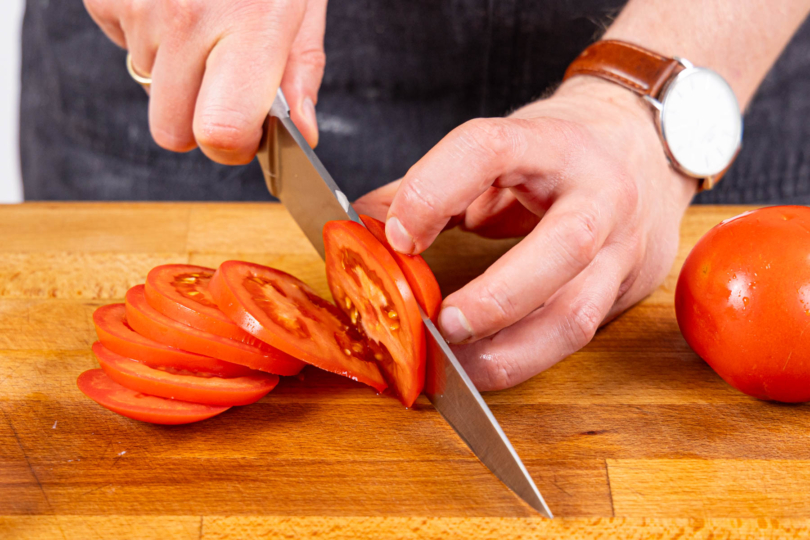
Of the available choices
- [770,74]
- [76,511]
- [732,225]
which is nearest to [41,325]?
[76,511]

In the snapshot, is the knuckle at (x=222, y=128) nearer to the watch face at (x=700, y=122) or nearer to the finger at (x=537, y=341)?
the finger at (x=537, y=341)

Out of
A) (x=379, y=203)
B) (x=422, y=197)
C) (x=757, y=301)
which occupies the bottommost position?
(x=379, y=203)

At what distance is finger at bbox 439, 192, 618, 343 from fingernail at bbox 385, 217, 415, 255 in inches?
4.5

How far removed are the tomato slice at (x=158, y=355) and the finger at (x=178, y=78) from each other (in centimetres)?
50

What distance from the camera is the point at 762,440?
1.27 m

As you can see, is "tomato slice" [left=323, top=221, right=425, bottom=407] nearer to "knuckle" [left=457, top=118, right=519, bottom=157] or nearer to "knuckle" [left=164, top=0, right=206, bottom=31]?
"knuckle" [left=457, top=118, right=519, bottom=157]

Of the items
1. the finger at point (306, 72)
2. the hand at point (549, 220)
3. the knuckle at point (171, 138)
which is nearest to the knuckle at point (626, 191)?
the hand at point (549, 220)

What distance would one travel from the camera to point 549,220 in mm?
1225

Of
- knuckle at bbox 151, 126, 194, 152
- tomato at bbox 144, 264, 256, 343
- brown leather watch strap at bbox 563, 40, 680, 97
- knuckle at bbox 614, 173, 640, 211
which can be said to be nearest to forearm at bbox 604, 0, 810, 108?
brown leather watch strap at bbox 563, 40, 680, 97

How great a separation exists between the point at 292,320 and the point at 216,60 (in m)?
0.56

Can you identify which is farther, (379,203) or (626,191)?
(379,203)

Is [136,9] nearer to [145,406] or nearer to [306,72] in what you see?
[306,72]

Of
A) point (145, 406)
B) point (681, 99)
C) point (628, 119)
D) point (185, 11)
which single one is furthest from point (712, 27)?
point (145, 406)

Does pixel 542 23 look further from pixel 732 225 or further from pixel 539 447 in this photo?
pixel 539 447
